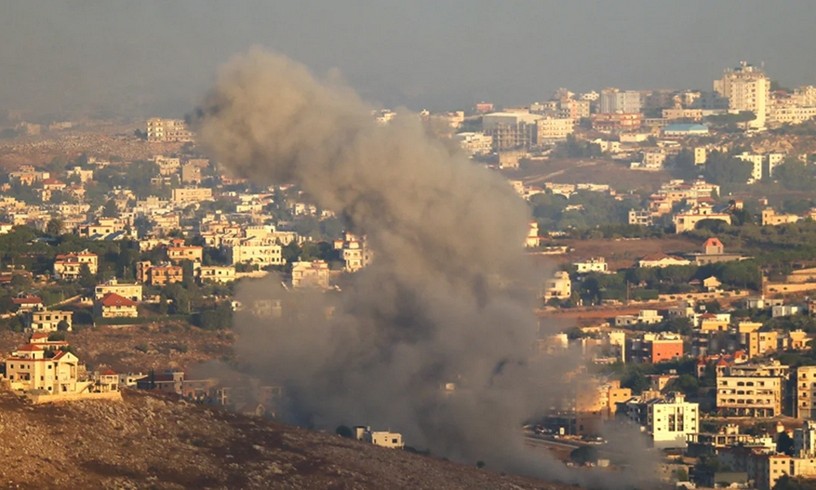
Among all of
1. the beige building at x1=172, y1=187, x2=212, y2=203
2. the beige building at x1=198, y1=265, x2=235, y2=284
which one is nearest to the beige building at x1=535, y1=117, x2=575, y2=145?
the beige building at x1=172, y1=187, x2=212, y2=203

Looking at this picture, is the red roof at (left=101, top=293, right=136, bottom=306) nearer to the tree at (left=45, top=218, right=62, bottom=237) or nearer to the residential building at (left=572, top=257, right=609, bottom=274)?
the tree at (left=45, top=218, right=62, bottom=237)

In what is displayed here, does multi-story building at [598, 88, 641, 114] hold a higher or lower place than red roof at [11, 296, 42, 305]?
higher

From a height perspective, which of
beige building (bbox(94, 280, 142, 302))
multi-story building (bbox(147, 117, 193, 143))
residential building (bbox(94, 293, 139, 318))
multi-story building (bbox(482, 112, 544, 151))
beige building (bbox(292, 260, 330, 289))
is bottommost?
residential building (bbox(94, 293, 139, 318))

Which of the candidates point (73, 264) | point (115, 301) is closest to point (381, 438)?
point (115, 301)

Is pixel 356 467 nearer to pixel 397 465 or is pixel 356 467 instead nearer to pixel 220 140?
pixel 397 465

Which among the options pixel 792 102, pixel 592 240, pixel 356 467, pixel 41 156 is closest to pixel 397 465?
pixel 356 467

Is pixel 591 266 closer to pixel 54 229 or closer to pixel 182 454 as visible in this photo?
pixel 54 229
